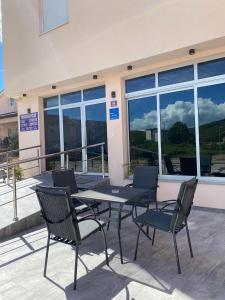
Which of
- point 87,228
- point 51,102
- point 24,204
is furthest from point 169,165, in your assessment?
point 51,102

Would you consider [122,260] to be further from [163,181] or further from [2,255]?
[163,181]

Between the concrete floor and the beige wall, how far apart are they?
148 inches

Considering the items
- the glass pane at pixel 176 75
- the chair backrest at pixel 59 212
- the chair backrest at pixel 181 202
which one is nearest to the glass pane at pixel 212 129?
the glass pane at pixel 176 75

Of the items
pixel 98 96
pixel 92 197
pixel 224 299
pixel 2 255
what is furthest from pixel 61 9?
pixel 224 299

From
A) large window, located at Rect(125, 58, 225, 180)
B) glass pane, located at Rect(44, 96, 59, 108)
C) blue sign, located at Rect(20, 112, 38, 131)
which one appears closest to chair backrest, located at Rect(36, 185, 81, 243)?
large window, located at Rect(125, 58, 225, 180)

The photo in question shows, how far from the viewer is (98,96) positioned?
27.3 ft

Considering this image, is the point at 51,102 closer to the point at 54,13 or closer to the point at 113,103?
A: the point at 54,13

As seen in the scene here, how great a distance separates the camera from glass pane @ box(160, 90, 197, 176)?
6.54 meters

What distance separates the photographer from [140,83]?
734 centimetres

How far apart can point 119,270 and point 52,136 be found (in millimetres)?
6854

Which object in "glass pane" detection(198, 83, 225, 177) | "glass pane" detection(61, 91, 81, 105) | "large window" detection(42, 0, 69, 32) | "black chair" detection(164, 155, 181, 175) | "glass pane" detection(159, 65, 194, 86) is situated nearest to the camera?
"glass pane" detection(198, 83, 225, 177)

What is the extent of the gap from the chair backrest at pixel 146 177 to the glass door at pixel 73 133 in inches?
147

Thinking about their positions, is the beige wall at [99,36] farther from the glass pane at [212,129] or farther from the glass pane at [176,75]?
the glass pane at [212,129]

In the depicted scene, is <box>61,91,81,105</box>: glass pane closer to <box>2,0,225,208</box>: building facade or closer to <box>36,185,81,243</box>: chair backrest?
<box>2,0,225,208</box>: building facade
